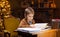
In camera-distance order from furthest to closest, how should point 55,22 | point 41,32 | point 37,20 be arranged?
point 37,20, point 55,22, point 41,32

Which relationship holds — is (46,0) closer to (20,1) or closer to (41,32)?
(20,1)

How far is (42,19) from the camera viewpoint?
660 cm

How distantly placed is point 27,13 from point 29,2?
3717 millimetres

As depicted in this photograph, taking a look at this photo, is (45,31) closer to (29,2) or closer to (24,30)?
(24,30)

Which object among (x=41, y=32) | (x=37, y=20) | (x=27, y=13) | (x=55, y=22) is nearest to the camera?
(x=41, y=32)

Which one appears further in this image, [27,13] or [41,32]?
[27,13]

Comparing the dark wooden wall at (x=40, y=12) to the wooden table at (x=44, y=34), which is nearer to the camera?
the wooden table at (x=44, y=34)

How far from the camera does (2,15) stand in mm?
2391

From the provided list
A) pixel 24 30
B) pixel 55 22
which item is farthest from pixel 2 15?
pixel 55 22

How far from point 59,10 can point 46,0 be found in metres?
0.66

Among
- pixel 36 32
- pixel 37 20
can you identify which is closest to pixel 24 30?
pixel 36 32

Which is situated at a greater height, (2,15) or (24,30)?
(2,15)

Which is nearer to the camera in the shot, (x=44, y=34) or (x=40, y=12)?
(x=44, y=34)

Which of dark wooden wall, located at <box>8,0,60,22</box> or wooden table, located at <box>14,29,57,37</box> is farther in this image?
dark wooden wall, located at <box>8,0,60,22</box>
